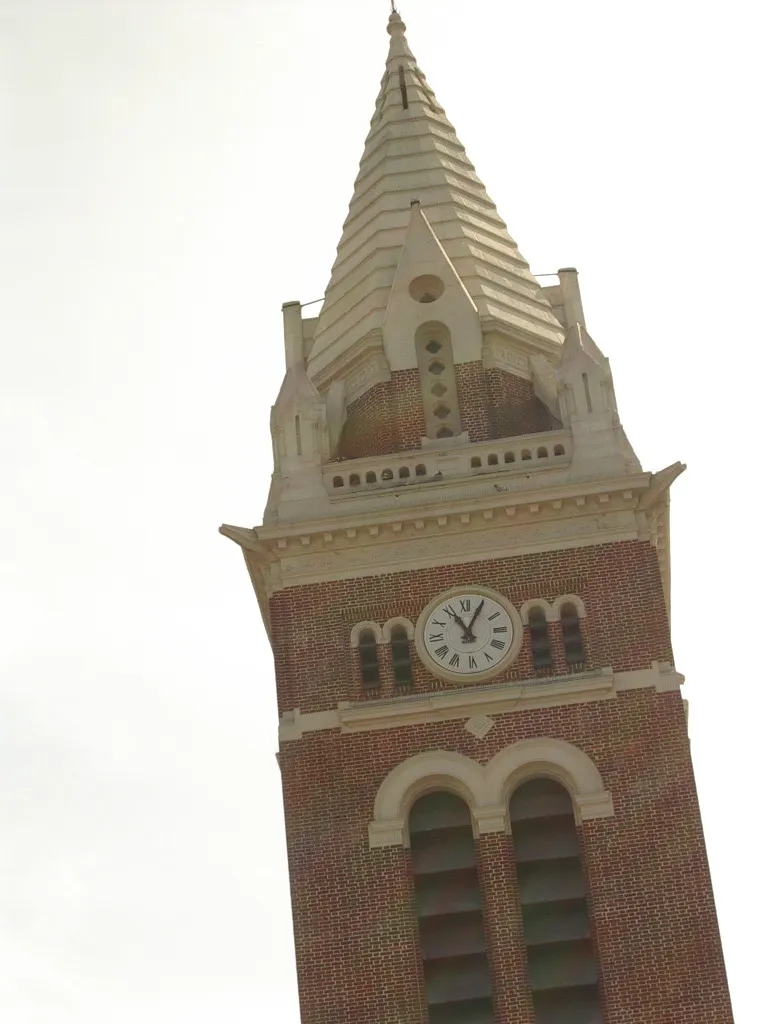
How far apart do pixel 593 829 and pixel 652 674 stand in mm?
3019

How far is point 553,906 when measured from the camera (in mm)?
39625

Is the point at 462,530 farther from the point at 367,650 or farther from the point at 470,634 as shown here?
the point at 367,650

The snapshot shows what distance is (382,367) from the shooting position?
46969 millimetres

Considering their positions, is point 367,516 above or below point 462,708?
above

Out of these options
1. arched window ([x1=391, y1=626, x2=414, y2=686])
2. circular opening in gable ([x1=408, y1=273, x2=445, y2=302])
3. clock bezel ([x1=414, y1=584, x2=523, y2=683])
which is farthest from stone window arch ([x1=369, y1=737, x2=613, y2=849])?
circular opening in gable ([x1=408, y1=273, x2=445, y2=302])

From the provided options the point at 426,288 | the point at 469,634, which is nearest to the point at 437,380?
the point at 426,288

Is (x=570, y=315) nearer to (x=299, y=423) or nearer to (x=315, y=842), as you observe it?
(x=299, y=423)

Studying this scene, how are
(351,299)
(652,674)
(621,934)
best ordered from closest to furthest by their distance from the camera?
(621,934), (652,674), (351,299)

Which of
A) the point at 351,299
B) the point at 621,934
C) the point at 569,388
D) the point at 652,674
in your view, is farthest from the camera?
the point at 351,299

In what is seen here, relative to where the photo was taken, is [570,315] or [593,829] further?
[570,315]

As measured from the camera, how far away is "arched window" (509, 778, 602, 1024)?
38.7 metres

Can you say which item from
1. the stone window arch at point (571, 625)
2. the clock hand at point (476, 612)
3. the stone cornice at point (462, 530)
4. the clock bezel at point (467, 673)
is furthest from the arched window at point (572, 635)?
the clock hand at point (476, 612)

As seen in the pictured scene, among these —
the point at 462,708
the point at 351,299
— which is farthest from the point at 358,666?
the point at 351,299

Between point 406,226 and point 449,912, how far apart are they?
15734 mm
